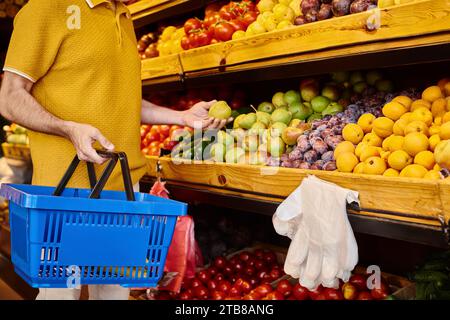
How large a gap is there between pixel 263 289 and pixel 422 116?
1127 mm

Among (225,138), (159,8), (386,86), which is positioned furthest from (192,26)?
(386,86)

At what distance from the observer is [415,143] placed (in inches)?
66.8

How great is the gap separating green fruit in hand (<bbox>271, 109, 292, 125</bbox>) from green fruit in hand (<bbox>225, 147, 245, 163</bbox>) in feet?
0.92

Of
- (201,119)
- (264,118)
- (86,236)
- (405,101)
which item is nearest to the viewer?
(86,236)

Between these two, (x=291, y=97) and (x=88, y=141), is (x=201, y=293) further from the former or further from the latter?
(x=88, y=141)

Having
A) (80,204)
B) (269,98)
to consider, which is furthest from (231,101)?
(80,204)

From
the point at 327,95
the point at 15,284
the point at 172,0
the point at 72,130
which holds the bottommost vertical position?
the point at 15,284

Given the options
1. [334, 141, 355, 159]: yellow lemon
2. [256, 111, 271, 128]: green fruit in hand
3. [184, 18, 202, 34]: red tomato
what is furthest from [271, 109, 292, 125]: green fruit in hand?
[184, 18, 202, 34]: red tomato

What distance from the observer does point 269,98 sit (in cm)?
316

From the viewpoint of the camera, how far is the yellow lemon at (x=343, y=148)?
6.33ft

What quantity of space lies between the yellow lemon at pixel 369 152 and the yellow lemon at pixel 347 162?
0.03 m

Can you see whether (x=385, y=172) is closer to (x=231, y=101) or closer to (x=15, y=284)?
(x=231, y=101)
